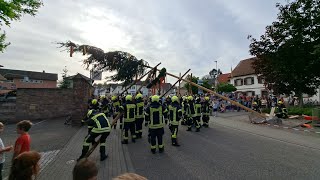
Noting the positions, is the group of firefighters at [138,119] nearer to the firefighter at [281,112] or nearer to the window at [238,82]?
the firefighter at [281,112]

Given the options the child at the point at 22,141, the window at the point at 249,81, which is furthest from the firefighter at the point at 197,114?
the window at the point at 249,81

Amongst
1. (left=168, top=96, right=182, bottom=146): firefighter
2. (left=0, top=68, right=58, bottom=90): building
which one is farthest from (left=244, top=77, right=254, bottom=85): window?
(left=0, top=68, right=58, bottom=90): building

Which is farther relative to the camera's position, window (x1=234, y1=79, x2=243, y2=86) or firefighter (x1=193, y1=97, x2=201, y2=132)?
window (x1=234, y1=79, x2=243, y2=86)

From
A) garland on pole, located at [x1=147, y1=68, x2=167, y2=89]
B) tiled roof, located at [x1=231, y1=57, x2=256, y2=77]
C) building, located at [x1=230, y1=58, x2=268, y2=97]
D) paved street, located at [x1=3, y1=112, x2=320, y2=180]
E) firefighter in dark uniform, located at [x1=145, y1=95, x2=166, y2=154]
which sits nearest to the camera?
paved street, located at [x1=3, y1=112, x2=320, y2=180]

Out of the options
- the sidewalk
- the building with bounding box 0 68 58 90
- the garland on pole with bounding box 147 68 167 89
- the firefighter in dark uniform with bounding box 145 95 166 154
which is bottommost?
the sidewalk

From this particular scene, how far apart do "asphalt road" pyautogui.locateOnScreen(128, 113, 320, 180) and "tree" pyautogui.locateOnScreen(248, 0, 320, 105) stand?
10.3m

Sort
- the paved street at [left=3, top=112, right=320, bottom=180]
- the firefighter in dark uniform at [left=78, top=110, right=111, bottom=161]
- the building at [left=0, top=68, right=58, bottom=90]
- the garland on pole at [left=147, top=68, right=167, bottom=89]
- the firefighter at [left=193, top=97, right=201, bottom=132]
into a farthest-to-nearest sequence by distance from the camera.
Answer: the building at [left=0, top=68, right=58, bottom=90]
the garland on pole at [left=147, top=68, right=167, bottom=89]
the firefighter at [left=193, top=97, right=201, bottom=132]
the firefighter in dark uniform at [left=78, top=110, right=111, bottom=161]
the paved street at [left=3, top=112, right=320, bottom=180]

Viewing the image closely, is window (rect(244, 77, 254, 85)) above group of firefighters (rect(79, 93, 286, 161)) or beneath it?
above

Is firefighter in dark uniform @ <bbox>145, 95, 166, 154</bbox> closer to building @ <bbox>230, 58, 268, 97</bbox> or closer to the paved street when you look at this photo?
the paved street

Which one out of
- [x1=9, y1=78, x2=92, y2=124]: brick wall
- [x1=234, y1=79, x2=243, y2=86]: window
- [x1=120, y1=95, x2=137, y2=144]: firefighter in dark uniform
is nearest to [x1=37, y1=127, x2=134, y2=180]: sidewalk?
[x1=120, y1=95, x2=137, y2=144]: firefighter in dark uniform

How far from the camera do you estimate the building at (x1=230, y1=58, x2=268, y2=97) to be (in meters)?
47.0

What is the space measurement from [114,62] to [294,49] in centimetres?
1530

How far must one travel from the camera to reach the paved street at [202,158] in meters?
5.81

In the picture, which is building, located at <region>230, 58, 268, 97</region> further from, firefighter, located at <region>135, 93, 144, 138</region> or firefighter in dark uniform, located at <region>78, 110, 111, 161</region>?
firefighter in dark uniform, located at <region>78, 110, 111, 161</region>
